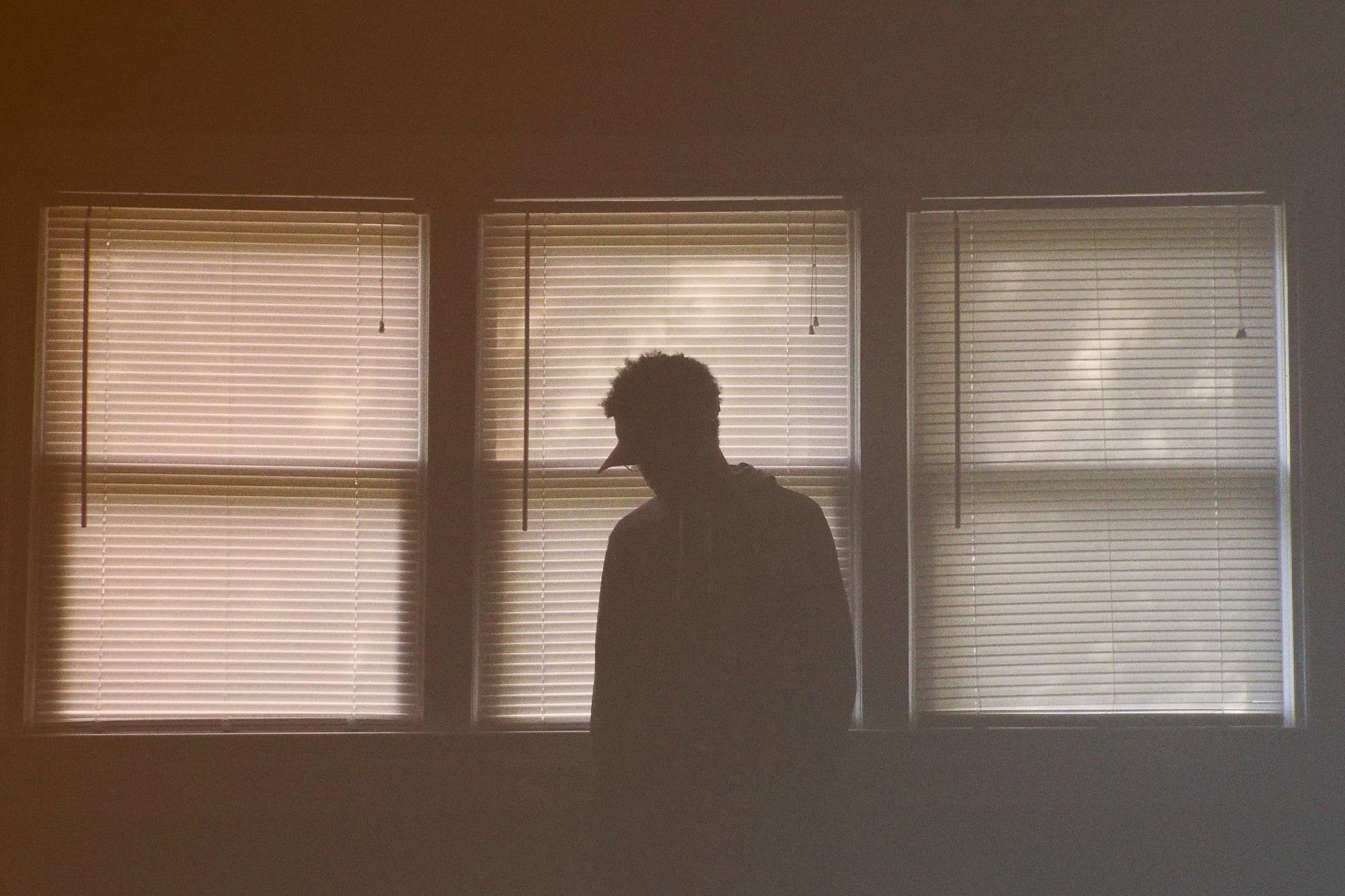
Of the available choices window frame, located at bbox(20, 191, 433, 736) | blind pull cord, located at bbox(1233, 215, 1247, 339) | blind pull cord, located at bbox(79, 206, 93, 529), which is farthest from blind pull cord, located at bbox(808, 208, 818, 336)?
blind pull cord, located at bbox(79, 206, 93, 529)

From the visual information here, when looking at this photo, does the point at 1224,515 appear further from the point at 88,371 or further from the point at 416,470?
the point at 88,371

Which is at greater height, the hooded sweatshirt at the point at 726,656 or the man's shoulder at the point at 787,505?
the man's shoulder at the point at 787,505

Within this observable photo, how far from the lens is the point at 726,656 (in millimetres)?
2150

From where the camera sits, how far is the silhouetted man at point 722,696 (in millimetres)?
2139

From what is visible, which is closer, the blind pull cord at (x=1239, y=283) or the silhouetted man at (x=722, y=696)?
the silhouetted man at (x=722, y=696)

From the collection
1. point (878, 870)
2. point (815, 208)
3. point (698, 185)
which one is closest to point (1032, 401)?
point (815, 208)

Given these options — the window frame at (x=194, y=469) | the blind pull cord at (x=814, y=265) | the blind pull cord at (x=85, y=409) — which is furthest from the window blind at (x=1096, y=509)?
the blind pull cord at (x=85, y=409)

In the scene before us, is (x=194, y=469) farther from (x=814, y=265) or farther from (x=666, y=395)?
(x=814, y=265)

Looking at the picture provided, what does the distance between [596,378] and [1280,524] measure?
5.95ft

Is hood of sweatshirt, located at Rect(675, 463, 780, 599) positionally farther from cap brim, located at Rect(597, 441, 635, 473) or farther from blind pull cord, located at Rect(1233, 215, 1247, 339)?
blind pull cord, located at Rect(1233, 215, 1247, 339)

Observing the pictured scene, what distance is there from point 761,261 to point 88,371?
68.7 inches

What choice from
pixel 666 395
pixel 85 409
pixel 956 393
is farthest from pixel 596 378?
pixel 85 409

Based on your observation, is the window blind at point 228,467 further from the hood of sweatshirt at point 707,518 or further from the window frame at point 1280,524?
the window frame at point 1280,524

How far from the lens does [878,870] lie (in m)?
2.21
